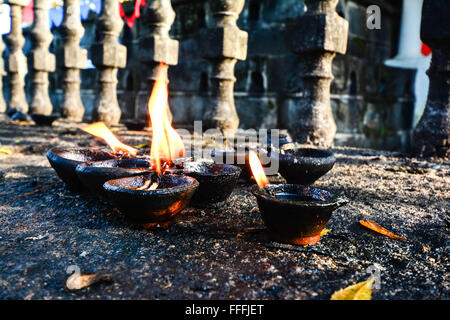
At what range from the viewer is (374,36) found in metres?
8.81

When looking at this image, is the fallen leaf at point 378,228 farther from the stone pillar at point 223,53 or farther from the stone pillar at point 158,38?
the stone pillar at point 158,38

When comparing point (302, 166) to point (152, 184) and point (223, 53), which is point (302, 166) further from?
point (223, 53)

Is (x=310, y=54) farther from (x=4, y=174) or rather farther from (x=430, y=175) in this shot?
(x=4, y=174)

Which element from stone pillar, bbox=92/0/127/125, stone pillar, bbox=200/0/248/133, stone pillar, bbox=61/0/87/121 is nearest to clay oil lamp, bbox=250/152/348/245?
stone pillar, bbox=200/0/248/133

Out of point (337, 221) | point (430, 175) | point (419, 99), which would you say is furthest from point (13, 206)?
point (419, 99)

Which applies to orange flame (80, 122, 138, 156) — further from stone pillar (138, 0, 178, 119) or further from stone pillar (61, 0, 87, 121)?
stone pillar (61, 0, 87, 121)

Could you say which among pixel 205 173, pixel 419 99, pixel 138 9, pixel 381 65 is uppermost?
pixel 138 9

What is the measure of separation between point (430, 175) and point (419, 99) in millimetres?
7045

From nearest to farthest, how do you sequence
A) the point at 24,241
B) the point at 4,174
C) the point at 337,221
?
the point at 24,241
the point at 337,221
the point at 4,174

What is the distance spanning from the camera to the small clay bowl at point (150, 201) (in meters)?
1.90

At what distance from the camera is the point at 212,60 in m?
5.86

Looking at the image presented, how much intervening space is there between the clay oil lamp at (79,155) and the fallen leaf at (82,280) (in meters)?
1.27

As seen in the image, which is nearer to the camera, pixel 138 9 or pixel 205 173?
pixel 205 173

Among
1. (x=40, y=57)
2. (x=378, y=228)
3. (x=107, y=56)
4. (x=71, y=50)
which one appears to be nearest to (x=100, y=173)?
(x=378, y=228)
